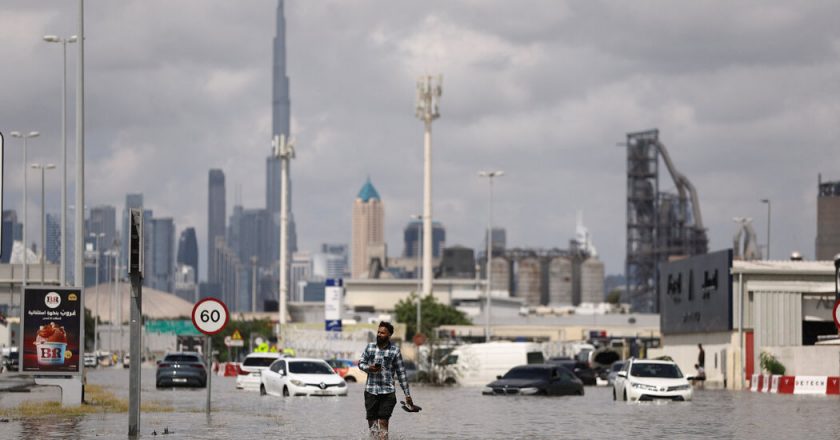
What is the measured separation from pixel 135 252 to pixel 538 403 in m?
22.0

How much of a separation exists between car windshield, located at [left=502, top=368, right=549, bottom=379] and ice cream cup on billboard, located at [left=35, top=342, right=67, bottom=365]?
1982 centimetres

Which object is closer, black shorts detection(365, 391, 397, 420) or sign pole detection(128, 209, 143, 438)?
black shorts detection(365, 391, 397, 420)

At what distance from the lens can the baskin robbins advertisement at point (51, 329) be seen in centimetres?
3219

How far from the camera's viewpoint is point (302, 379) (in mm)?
44312

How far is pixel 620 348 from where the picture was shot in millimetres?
112312

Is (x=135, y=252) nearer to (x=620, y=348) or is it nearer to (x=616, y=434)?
(x=616, y=434)

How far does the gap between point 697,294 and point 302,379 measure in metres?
33.4

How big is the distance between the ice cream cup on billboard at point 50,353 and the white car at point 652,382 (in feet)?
54.5

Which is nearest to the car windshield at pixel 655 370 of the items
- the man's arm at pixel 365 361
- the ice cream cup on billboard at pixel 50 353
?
the ice cream cup on billboard at pixel 50 353

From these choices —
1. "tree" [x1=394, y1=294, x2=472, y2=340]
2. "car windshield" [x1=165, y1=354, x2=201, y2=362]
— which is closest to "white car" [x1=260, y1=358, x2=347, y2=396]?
"car windshield" [x1=165, y1=354, x2=201, y2=362]

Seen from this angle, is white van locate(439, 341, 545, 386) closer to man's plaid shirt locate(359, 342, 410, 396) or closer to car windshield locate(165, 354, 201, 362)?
car windshield locate(165, 354, 201, 362)

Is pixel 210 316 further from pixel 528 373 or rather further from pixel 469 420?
pixel 528 373

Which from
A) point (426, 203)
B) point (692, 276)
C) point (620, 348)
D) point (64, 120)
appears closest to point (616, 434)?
point (64, 120)

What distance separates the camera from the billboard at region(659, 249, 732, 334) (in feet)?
221
